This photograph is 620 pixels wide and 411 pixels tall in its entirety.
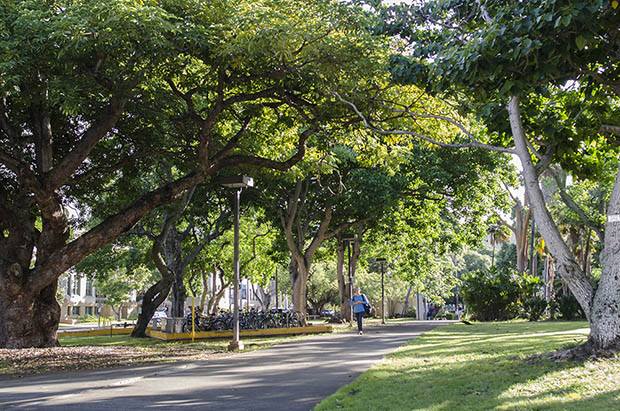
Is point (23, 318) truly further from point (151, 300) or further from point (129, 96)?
point (151, 300)

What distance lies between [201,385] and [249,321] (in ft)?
47.7

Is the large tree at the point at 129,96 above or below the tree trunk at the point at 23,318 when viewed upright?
above

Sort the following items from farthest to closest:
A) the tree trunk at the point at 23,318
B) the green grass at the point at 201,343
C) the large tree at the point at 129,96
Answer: the green grass at the point at 201,343 < the tree trunk at the point at 23,318 < the large tree at the point at 129,96

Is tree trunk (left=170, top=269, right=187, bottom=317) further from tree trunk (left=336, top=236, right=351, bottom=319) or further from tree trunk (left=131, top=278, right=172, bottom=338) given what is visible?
tree trunk (left=336, top=236, right=351, bottom=319)

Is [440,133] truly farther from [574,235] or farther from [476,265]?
[476,265]

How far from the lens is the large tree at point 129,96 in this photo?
10.8 m

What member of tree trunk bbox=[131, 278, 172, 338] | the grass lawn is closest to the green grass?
tree trunk bbox=[131, 278, 172, 338]

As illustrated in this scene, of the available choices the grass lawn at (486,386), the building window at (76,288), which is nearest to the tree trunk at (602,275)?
the grass lawn at (486,386)

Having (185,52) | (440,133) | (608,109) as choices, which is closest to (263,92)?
(185,52)

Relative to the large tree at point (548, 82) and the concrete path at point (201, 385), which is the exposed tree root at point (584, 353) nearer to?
the large tree at point (548, 82)

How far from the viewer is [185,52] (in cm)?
1184

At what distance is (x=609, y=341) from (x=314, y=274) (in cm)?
5278

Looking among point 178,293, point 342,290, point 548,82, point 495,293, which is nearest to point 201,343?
point 178,293

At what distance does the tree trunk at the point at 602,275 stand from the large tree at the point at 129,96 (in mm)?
5202
